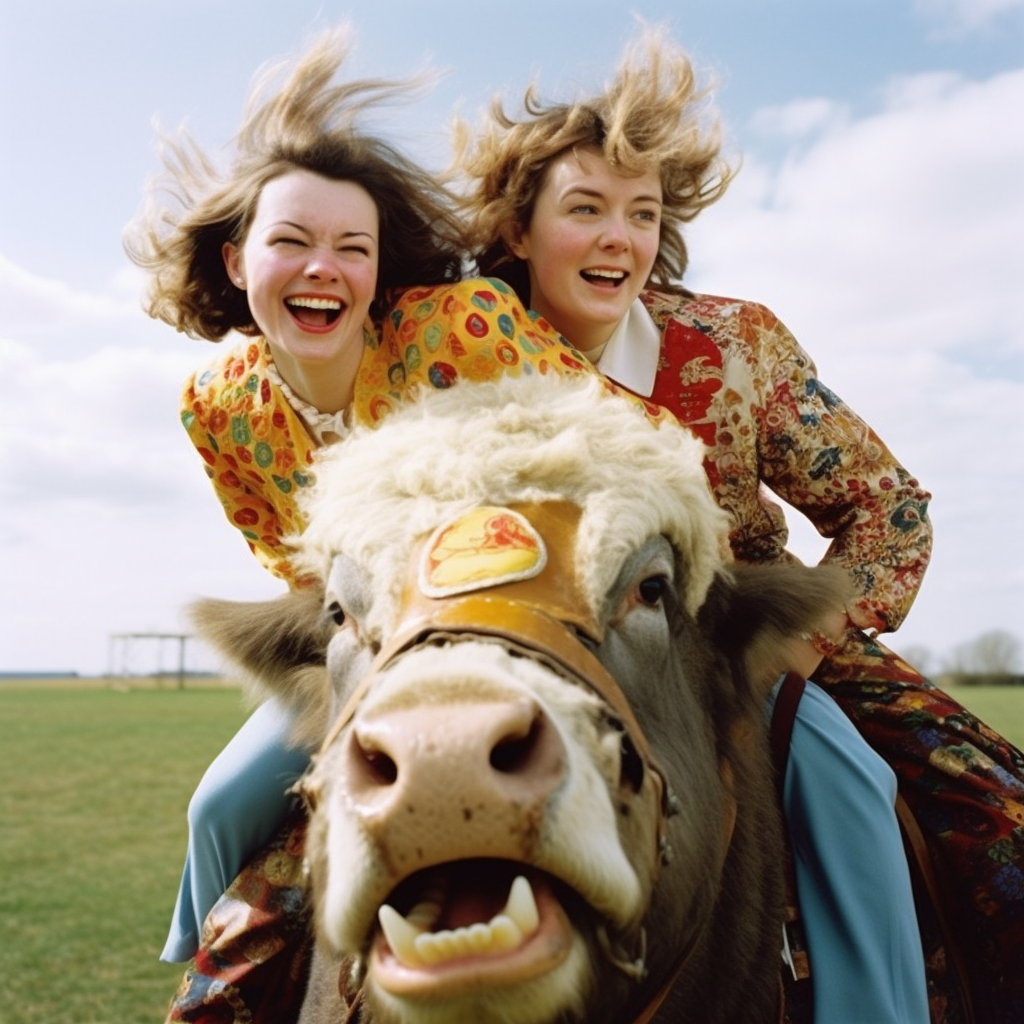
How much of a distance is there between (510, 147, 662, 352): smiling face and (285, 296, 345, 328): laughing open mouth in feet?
2.65

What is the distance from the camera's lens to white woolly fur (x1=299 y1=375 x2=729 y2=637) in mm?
2648

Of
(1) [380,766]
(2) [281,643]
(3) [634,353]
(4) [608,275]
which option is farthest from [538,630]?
(4) [608,275]

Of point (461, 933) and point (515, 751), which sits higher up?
point (515, 751)

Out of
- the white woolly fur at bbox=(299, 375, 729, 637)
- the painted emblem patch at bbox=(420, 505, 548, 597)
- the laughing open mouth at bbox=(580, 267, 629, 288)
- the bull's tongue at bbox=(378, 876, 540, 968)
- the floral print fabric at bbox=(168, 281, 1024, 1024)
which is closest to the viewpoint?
the bull's tongue at bbox=(378, 876, 540, 968)

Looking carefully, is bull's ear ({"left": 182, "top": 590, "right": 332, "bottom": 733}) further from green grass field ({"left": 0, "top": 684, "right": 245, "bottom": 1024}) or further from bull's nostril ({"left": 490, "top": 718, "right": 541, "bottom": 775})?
green grass field ({"left": 0, "top": 684, "right": 245, "bottom": 1024})

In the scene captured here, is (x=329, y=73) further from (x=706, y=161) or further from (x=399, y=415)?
(x=399, y=415)

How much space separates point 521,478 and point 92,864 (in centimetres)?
1728

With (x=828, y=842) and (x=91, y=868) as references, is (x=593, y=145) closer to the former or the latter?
(x=828, y=842)

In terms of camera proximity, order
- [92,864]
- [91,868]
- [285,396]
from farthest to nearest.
Result: 1. [92,864]
2. [91,868]
3. [285,396]

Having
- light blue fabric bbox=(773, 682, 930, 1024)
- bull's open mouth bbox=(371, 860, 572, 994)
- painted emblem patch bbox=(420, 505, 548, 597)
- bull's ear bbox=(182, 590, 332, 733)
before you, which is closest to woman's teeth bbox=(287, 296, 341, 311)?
bull's ear bbox=(182, 590, 332, 733)

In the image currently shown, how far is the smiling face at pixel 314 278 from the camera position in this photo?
12.5ft

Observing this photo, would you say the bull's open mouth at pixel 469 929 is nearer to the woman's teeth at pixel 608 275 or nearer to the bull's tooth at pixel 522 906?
the bull's tooth at pixel 522 906

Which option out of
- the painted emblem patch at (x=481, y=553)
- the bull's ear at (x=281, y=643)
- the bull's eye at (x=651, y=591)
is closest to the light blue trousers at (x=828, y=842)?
the bull's ear at (x=281, y=643)

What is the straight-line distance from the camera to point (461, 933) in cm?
194
